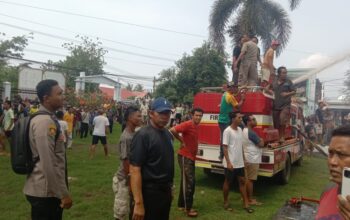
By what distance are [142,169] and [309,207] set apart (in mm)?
3578

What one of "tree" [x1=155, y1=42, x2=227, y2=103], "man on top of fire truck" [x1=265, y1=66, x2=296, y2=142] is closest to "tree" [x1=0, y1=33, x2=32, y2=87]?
"tree" [x1=155, y1=42, x2=227, y2=103]

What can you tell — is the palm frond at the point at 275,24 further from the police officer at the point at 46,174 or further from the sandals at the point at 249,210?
the police officer at the point at 46,174

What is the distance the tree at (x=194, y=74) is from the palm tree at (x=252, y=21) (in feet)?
16.9

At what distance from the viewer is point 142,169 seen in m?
3.18

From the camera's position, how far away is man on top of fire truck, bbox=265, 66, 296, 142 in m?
8.12

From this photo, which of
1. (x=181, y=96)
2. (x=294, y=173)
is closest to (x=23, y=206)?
(x=294, y=173)

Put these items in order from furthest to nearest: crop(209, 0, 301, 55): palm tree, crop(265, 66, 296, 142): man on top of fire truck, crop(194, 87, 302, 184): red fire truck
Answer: crop(209, 0, 301, 55): palm tree < crop(265, 66, 296, 142): man on top of fire truck < crop(194, 87, 302, 184): red fire truck

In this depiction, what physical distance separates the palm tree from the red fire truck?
9.62m

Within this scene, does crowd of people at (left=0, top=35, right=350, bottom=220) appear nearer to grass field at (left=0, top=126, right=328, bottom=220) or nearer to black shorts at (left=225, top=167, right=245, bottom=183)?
black shorts at (left=225, top=167, right=245, bottom=183)

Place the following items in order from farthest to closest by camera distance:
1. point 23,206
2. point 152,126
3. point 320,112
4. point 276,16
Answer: point 276,16 < point 320,112 < point 23,206 < point 152,126

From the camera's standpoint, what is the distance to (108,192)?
283 inches

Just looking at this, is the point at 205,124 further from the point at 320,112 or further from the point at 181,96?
the point at 181,96

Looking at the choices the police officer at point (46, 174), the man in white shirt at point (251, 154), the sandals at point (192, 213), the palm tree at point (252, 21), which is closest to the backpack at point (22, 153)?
the police officer at point (46, 174)

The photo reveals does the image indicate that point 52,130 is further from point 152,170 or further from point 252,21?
point 252,21
